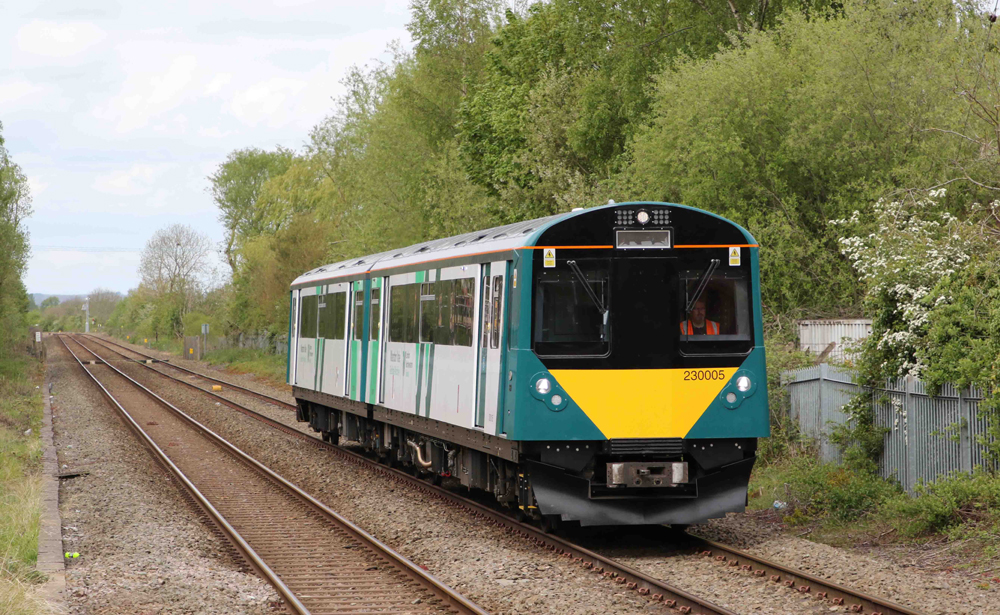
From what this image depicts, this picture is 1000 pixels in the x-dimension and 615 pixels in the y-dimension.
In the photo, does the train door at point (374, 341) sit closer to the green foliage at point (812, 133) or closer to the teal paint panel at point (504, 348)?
the teal paint panel at point (504, 348)

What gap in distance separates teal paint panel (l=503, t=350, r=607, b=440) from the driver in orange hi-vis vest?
1.29 m

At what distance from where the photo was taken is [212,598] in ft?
28.1

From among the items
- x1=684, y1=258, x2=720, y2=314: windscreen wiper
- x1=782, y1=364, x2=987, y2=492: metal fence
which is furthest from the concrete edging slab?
x1=782, y1=364, x2=987, y2=492: metal fence

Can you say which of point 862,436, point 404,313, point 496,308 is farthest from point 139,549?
point 862,436

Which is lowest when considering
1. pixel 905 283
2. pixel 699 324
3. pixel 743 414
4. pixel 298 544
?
pixel 298 544

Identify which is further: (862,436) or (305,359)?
(305,359)

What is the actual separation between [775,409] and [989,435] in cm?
480

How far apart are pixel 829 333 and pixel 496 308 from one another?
24.9 feet

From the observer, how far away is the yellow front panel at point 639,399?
9906 millimetres

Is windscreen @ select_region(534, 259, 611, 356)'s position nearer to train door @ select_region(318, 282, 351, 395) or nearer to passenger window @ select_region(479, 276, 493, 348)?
passenger window @ select_region(479, 276, 493, 348)

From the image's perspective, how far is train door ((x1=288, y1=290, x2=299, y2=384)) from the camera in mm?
22406

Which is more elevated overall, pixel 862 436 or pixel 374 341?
pixel 374 341

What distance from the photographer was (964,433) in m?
10.1

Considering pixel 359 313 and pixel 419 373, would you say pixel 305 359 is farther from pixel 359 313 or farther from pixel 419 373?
pixel 419 373
